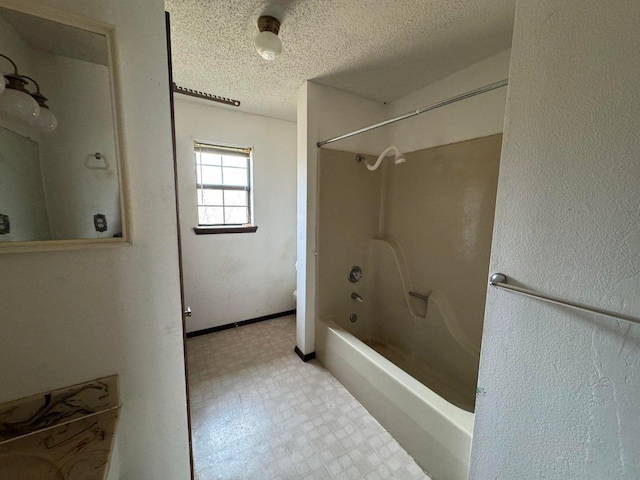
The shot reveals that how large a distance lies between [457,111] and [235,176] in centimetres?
209

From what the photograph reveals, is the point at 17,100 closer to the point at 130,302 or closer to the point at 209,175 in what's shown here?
the point at 130,302

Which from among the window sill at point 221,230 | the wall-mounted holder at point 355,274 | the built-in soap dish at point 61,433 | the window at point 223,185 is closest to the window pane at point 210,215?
the window at point 223,185

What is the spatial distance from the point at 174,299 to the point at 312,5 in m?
1.44

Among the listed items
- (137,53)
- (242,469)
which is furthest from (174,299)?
(242,469)

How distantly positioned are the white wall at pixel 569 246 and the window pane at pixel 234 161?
2.32m

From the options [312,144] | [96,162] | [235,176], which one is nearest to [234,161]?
[235,176]

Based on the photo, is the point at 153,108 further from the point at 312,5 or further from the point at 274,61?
the point at 274,61

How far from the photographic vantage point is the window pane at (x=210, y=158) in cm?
234

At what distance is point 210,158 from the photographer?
93.8 inches

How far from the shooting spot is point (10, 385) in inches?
25.3

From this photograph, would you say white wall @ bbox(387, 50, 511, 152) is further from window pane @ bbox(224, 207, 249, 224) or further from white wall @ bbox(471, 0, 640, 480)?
window pane @ bbox(224, 207, 249, 224)

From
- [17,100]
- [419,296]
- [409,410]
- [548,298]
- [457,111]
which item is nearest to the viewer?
[17,100]

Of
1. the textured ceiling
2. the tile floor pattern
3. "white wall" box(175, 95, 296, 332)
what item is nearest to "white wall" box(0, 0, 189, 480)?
the tile floor pattern

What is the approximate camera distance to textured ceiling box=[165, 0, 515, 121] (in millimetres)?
1141
